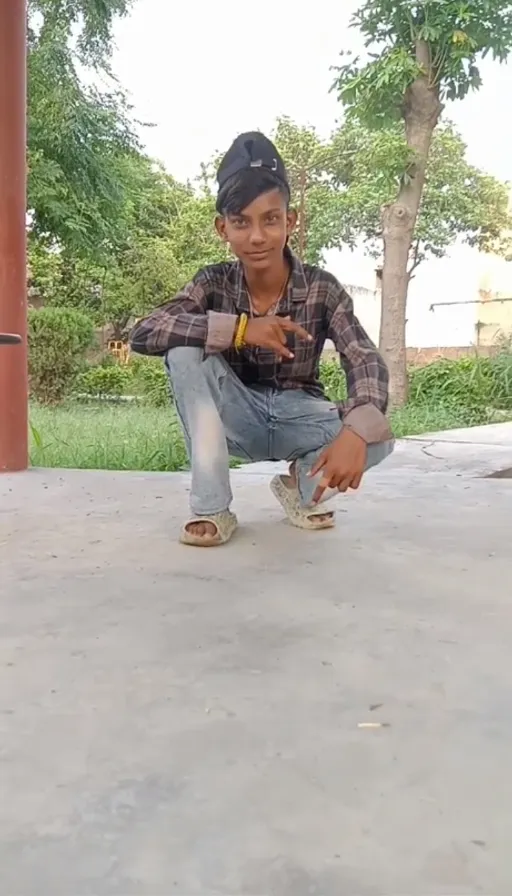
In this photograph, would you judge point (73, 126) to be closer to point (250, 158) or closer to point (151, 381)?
point (151, 381)

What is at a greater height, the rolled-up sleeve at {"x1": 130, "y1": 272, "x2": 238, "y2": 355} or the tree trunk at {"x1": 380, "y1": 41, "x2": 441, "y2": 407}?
the tree trunk at {"x1": 380, "y1": 41, "x2": 441, "y2": 407}

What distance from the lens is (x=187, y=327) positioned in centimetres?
163

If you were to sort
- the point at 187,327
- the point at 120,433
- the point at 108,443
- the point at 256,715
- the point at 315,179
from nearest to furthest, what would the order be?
the point at 256,715 → the point at 187,327 → the point at 108,443 → the point at 120,433 → the point at 315,179

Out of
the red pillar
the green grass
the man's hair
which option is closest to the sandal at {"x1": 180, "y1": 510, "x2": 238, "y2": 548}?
the man's hair

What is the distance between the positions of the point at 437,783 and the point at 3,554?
1.06 metres

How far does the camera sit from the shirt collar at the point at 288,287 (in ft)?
5.69

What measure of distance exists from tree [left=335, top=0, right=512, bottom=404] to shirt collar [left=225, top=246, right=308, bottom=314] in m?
4.81

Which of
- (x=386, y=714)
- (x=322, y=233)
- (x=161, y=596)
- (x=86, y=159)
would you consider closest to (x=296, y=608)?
(x=161, y=596)

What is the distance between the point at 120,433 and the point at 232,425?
2471 millimetres

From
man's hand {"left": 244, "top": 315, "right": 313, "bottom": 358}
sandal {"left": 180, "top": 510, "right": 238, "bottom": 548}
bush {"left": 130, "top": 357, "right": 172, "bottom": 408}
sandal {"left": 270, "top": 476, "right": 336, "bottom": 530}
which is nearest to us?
man's hand {"left": 244, "top": 315, "right": 313, "bottom": 358}

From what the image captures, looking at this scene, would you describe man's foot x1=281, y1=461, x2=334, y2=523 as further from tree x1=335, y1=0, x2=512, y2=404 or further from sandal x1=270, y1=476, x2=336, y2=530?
tree x1=335, y1=0, x2=512, y2=404

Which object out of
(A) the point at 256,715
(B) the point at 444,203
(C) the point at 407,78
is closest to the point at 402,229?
(C) the point at 407,78

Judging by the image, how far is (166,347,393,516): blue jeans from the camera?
1682 millimetres

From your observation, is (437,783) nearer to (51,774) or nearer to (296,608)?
(51,774)
